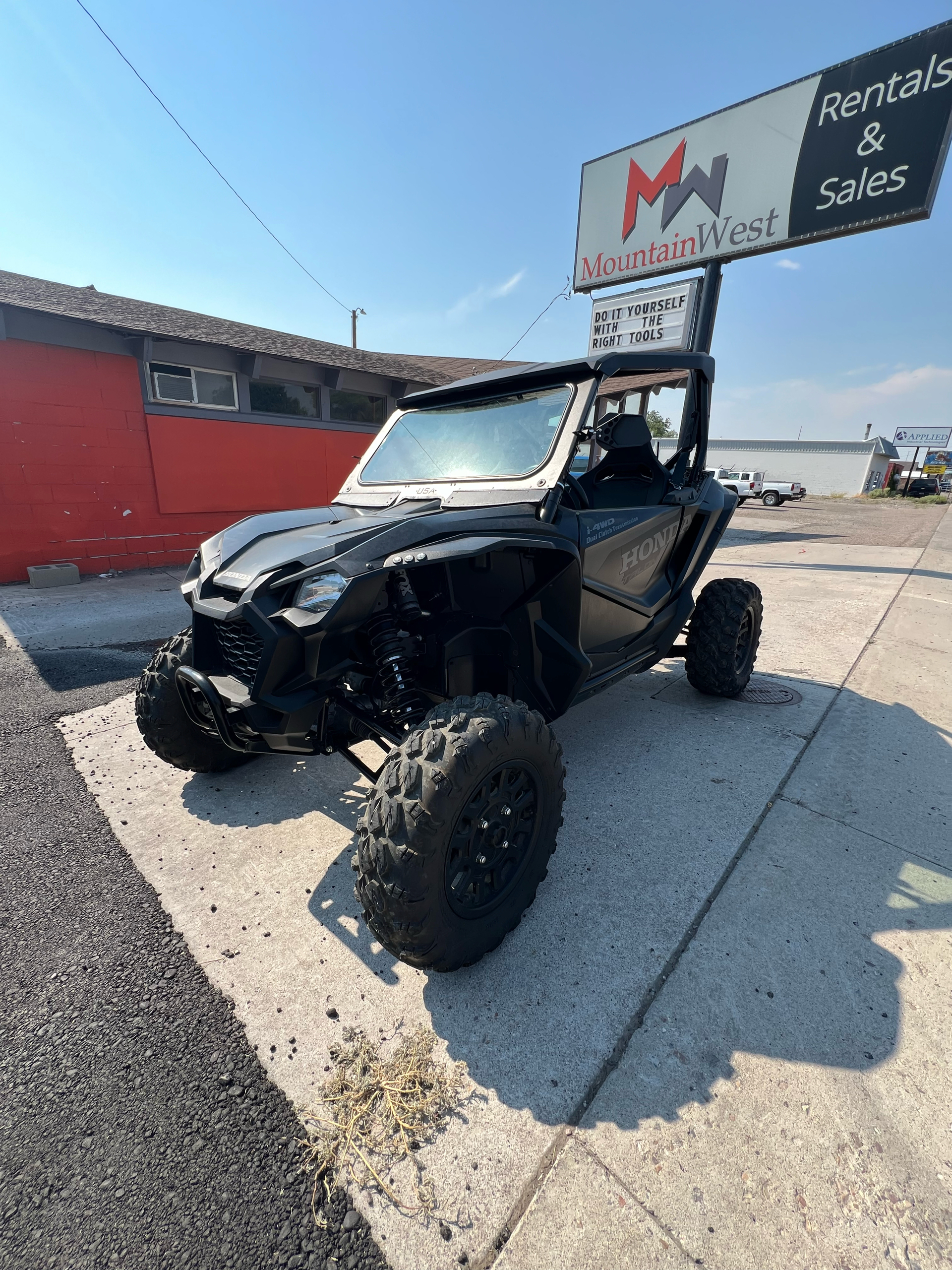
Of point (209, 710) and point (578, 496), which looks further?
point (578, 496)

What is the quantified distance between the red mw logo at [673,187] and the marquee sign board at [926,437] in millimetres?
67836

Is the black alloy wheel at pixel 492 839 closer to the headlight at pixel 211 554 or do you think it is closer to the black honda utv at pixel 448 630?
the black honda utv at pixel 448 630

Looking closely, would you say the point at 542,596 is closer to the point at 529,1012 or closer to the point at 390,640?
the point at 390,640

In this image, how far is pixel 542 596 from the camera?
242 centimetres

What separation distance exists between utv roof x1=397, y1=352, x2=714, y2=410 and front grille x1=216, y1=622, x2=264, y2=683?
161cm

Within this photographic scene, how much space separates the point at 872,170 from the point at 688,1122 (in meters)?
12.8

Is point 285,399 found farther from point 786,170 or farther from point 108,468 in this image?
point 786,170

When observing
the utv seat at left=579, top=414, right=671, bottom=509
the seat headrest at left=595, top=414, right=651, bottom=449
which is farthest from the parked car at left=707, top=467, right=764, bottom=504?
the seat headrest at left=595, top=414, right=651, bottom=449

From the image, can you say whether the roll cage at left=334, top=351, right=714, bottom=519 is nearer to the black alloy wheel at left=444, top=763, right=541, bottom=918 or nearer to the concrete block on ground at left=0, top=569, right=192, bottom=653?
the black alloy wheel at left=444, top=763, right=541, bottom=918

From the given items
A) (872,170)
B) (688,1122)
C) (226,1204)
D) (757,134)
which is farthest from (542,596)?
(757,134)

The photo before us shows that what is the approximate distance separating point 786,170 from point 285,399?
9829 millimetres

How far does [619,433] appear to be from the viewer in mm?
2715

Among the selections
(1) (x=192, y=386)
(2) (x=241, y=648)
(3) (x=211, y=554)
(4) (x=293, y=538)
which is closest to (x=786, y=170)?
(1) (x=192, y=386)

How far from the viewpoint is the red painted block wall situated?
808 centimetres
